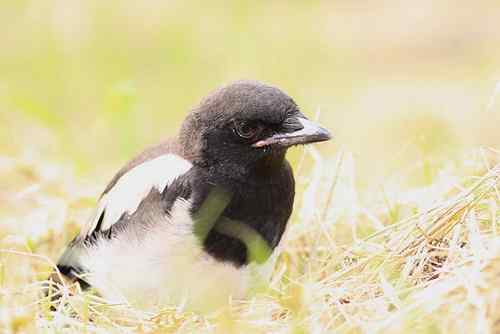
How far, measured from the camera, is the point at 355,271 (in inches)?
158

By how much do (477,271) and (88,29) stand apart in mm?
6434

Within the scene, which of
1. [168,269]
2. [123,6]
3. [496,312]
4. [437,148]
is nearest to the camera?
[496,312]

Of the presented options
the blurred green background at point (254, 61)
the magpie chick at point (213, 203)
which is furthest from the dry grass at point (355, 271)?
the blurred green background at point (254, 61)

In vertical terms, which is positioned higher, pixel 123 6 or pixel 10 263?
pixel 123 6

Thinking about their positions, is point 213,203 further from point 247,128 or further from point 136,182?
point 136,182

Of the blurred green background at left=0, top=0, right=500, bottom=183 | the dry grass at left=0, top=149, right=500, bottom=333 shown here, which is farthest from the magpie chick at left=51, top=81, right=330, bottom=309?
the blurred green background at left=0, top=0, right=500, bottom=183

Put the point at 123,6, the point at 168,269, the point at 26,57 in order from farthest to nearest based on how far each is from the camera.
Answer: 1. the point at 123,6
2. the point at 26,57
3. the point at 168,269

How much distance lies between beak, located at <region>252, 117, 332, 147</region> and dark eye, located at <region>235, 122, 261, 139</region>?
37 millimetres

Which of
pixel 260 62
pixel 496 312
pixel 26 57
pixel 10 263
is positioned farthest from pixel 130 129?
pixel 496 312

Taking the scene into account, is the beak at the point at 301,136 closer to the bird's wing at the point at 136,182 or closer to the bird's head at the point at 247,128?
the bird's head at the point at 247,128

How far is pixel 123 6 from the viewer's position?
387 inches

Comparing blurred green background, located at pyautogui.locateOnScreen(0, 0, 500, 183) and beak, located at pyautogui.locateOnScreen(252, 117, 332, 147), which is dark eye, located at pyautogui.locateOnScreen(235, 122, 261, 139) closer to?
beak, located at pyautogui.locateOnScreen(252, 117, 332, 147)

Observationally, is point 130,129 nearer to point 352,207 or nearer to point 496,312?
point 352,207

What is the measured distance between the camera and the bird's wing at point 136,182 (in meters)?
4.40
